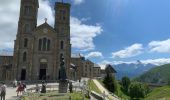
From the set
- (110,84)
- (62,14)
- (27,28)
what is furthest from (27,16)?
(110,84)

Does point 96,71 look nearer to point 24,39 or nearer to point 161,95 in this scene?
point 24,39

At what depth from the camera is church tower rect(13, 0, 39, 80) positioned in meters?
62.1

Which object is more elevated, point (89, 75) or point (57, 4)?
point (57, 4)

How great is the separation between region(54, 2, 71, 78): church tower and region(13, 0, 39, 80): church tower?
611cm

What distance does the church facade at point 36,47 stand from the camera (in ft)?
→ 205

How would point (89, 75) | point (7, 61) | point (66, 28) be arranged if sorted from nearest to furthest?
point (66, 28) < point (7, 61) < point (89, 75)

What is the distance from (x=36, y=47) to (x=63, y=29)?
29.5 ft

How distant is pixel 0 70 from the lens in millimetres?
69812

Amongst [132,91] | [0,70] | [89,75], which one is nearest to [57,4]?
[0,70]

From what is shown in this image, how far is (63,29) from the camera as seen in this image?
221ft

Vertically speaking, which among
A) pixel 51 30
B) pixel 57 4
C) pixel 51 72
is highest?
pixel 57 4

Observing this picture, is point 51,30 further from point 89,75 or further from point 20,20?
point 89,75

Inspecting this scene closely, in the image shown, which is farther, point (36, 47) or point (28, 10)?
point (28, 10)

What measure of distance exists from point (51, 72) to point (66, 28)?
12828 millimetres
